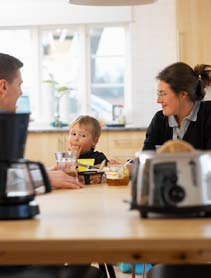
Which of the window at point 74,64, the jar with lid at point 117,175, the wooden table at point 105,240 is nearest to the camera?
the wooden table at point 105,240

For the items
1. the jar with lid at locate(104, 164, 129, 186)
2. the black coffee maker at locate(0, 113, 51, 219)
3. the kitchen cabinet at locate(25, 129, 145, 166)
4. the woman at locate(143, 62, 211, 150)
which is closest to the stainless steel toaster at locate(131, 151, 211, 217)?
the black coffee maker at locate(0, 113, 51, 219)

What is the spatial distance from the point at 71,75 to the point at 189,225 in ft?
16.7

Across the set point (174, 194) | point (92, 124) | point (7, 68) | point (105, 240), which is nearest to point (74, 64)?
point (92, 124)

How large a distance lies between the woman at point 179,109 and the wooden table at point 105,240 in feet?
5.31

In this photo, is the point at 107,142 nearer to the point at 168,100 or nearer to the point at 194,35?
the point at 194,35

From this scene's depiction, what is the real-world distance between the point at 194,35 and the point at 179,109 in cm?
226

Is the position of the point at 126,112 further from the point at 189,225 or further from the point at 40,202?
the point at 189,225

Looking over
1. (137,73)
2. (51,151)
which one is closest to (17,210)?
(51,151)

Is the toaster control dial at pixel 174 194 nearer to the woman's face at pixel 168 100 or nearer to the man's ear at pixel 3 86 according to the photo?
the man's ear at pixel 3 86

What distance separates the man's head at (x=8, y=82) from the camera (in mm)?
2346

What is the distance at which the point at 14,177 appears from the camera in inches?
51.9

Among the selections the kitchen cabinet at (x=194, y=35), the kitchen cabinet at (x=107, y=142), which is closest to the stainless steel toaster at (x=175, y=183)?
the kitchen cabinet at (x=194, y=35)

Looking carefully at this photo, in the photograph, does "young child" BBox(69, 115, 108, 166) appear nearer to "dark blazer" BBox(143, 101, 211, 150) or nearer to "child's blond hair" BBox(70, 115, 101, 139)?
"child's blond hair" BBox(70, 115, 101, 139)

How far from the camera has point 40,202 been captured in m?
1.66
